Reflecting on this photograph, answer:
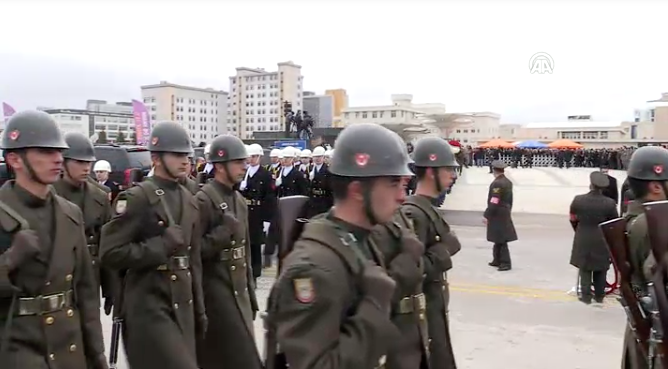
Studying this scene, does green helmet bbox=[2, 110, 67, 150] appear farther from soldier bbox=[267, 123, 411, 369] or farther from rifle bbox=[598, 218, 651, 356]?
rifle bbox=[598, 218, 651, 356]

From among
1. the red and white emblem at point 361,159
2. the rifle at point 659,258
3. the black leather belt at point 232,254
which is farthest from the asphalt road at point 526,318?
the red and white emblem at point 361,159

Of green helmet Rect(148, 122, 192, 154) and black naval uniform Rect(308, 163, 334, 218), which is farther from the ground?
green helmet Rect(148, 122, 192, 154)

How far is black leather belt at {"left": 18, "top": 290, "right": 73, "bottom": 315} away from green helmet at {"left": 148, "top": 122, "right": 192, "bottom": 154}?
1.82 meters

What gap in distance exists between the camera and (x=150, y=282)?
178 inches

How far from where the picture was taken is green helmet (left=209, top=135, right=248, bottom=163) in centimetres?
593

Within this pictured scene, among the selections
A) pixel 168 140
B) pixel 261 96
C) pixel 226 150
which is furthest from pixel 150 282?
pixel 261 96

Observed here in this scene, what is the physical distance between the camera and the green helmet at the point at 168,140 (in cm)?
494

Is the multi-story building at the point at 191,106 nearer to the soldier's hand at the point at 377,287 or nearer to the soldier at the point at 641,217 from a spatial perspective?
the soldier at the point at 641,217

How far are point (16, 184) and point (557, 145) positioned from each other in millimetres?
57424

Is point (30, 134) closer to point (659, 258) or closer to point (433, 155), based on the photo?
point (433, 155)

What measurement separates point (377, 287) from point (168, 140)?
3.23 meters

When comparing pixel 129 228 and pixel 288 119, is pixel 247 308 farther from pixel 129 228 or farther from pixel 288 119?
pixel 288 119

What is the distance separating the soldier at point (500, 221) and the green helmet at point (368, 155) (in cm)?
858

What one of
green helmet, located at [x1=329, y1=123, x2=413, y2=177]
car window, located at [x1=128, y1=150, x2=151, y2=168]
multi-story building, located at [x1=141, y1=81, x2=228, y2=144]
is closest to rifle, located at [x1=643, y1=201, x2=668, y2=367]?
green helmet, located at [x1=329, y1=123, x2=413, y2=177]
